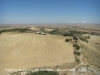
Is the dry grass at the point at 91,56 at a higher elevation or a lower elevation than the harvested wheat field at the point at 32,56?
lower

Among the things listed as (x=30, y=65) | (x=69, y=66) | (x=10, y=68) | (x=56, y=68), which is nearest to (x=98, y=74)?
(x=69, y=66)

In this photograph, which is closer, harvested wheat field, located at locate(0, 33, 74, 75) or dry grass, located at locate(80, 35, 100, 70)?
harvested wheat field, located at locate(0, 33, 74, 75)

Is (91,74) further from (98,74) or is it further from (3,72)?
(3,72)

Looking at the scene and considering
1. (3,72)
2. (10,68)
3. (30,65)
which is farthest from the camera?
(30,65)

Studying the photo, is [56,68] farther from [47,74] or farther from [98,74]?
[98,74]

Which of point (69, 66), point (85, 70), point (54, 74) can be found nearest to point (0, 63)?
point (54, 74)

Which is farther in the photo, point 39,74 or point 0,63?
point 0,63

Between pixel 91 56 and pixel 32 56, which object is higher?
pixel 32 56

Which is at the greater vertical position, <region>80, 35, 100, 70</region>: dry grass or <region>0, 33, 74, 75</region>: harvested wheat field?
<region>0, 33, 74, 75</region>: harvested wheat field

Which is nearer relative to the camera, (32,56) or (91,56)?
(32,56)

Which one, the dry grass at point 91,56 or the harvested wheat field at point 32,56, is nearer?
the harvested wheat field at point 32,56

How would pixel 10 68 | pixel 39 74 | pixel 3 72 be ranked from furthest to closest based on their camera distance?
1. pixel 10 68
2. pixel 3 72
3. pixel 39 74
